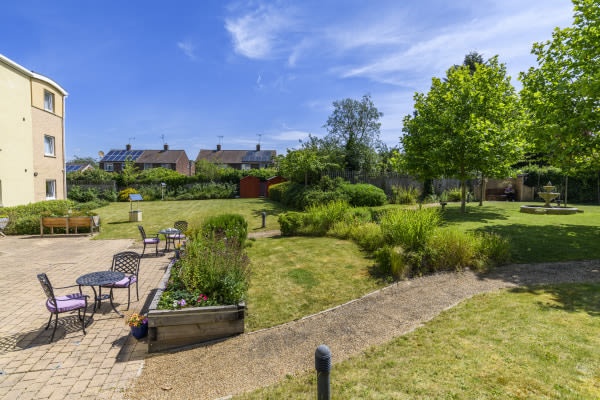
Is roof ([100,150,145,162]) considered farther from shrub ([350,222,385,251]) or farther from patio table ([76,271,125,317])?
patio table ([76,271,125,317])

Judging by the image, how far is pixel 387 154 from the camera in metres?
33.2

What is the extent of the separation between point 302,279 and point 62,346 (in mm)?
4379

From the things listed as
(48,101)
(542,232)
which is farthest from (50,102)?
(542,232)

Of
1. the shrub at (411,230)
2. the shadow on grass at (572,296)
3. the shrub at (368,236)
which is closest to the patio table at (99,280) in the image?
the shrub at (411,230)

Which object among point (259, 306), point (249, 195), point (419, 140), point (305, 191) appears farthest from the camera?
point (249, 195)

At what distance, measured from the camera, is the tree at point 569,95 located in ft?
28.4

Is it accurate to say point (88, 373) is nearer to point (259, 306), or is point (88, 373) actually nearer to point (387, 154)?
point (259, 306)

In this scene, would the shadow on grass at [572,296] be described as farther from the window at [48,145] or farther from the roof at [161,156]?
the roof at [161,156]

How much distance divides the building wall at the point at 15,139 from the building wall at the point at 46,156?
0.42 meters

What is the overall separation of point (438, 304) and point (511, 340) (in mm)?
1552

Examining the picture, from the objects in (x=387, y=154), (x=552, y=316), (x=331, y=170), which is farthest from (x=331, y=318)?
(x=387, y=154)

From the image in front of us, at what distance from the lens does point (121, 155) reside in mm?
52000

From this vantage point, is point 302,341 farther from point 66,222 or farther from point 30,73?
point 30,73

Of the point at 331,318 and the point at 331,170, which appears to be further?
the point at 331,170
